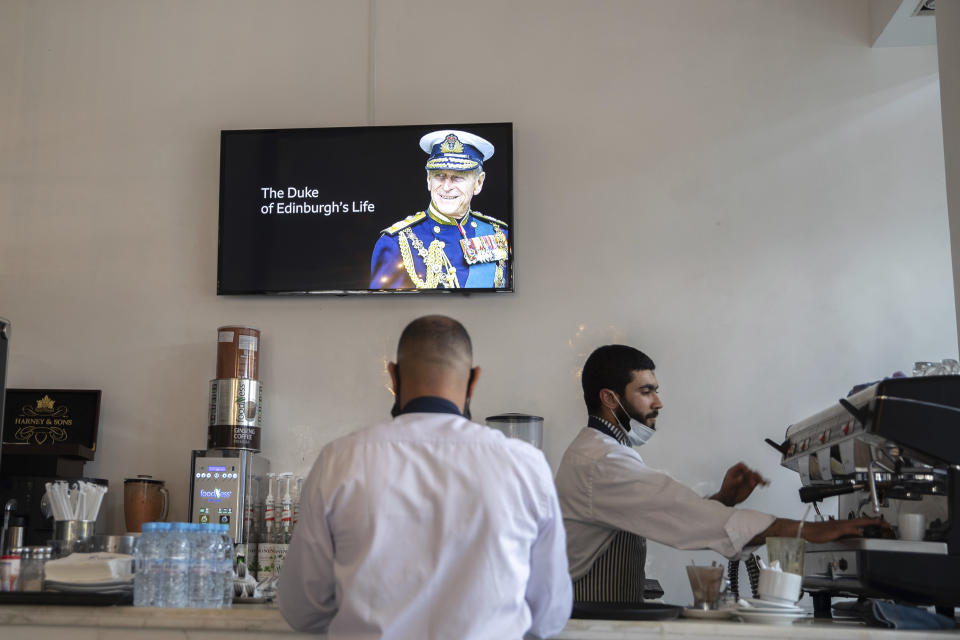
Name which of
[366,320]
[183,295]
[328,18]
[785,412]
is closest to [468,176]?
[366,320]

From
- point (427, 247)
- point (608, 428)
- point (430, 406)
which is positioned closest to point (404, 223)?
point (427, 247)

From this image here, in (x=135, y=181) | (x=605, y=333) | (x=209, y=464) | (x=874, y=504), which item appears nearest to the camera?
(x=874, y=504)

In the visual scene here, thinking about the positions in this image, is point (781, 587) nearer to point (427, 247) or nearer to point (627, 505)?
point (627, 505)

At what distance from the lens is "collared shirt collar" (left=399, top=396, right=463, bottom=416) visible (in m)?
1.97

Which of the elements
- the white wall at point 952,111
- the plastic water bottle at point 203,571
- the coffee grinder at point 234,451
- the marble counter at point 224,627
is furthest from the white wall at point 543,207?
the marble counter at point 224,627

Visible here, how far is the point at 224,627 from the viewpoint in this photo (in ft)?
7.66

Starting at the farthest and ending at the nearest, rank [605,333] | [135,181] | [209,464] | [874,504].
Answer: [135,181] < [605,333] < [209,464] < [874,504]

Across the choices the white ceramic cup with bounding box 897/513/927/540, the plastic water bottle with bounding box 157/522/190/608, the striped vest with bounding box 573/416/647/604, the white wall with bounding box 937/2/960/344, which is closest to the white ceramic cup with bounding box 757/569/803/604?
the white ceramic cup with bounding box 897/513/927/540

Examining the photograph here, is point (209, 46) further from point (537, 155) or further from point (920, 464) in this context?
point (920, 464)

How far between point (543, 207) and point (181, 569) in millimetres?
2330

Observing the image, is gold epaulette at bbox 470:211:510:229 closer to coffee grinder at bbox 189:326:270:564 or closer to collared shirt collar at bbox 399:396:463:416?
coffee grinder at bbox 189:326:270:564

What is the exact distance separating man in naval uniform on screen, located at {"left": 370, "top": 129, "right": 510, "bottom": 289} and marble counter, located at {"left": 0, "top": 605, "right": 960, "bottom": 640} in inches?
77.7

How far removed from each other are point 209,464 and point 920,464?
2.54 meters

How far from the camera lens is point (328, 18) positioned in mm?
4527
